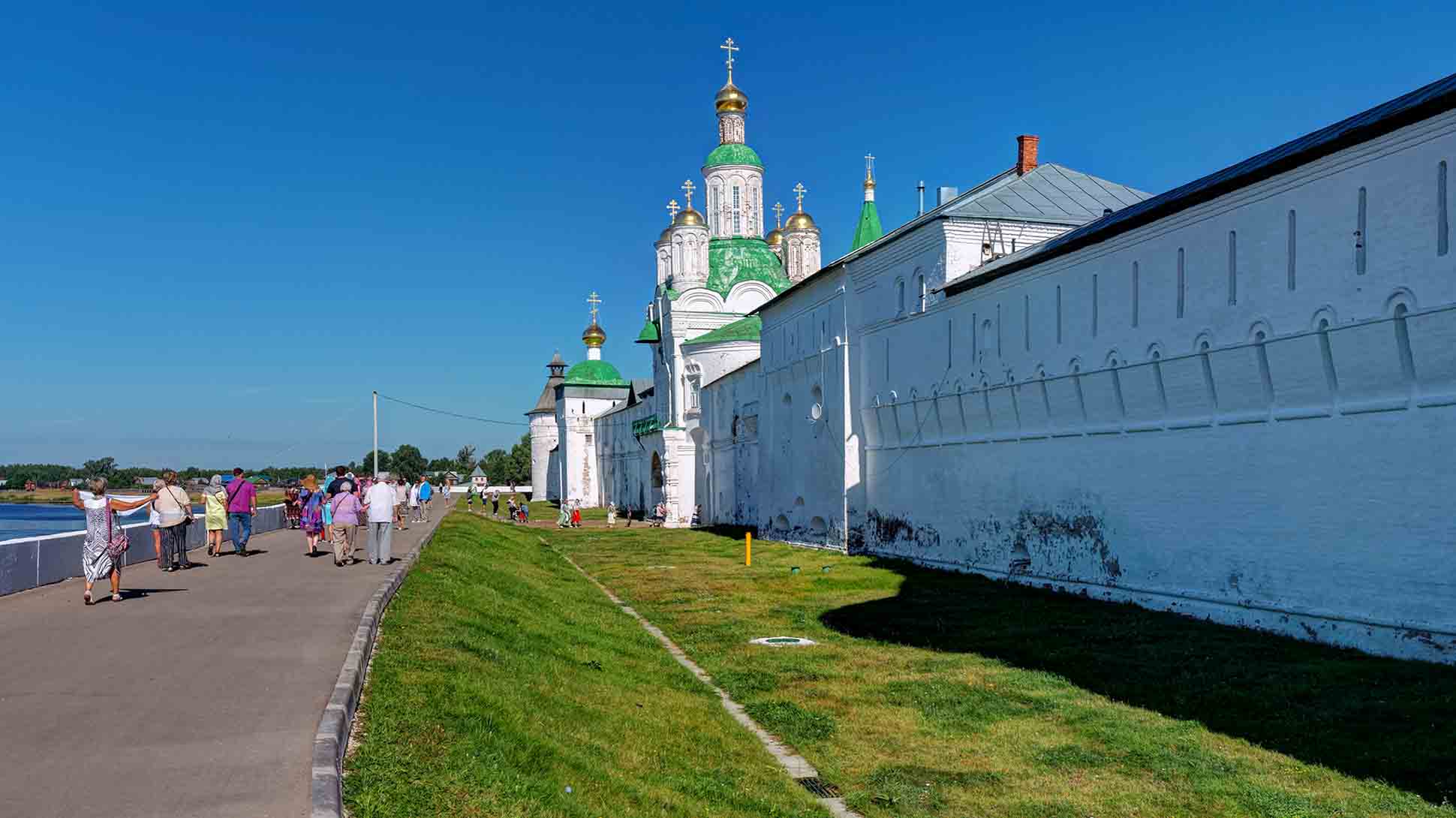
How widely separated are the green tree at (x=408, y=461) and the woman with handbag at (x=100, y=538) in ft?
487

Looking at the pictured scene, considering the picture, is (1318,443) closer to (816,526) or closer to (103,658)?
(103,658)

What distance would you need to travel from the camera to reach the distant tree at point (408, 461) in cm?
16186

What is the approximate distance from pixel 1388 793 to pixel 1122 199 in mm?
19293

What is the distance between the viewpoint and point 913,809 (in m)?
8.10

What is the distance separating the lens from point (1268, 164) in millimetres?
14266


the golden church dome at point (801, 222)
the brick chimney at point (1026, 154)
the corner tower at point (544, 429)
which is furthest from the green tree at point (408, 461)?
the brick chimney at point (1026, 154)

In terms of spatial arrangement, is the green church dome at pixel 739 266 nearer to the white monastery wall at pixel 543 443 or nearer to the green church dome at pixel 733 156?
the green church dome at pixel 733 156

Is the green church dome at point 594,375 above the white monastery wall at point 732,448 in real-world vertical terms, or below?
above

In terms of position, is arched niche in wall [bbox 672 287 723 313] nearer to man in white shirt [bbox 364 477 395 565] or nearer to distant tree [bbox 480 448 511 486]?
man in white shirt [bbox 364 477 395 565]

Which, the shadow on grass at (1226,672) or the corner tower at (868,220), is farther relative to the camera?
the corner tower at (868,220)

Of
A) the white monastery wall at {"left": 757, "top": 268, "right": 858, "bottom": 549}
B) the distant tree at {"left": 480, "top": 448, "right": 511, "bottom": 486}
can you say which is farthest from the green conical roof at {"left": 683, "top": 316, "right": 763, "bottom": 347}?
the distant tree at {"left": 480, "top": 448, "right": 511, "bottom": 486}

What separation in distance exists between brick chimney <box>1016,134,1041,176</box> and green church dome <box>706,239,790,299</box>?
23.8 metres

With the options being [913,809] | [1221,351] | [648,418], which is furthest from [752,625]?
[648,418]

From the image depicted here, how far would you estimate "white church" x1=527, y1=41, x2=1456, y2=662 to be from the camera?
40.7 ft
